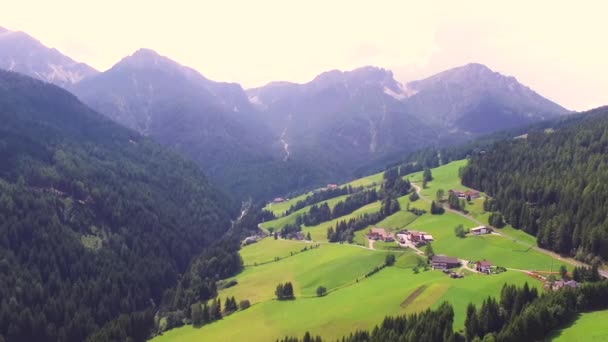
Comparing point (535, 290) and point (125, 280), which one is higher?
point (535, 290)

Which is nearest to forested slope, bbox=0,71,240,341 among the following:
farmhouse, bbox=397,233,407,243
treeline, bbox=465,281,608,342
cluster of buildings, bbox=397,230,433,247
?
farmhouse, bbox=397,233,407,243

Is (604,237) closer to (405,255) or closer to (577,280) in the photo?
(577,280)

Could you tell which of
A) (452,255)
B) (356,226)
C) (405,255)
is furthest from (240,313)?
(356,226)

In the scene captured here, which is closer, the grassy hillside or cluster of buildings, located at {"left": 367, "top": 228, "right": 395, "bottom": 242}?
the grassy hillside

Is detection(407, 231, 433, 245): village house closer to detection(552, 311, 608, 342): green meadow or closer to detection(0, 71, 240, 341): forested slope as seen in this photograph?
detection(0, 71, 240, 341): forested slope

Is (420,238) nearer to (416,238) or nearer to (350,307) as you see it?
(416,238)

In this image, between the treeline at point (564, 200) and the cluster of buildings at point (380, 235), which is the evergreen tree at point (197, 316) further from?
the treeline at point (564, 200)
